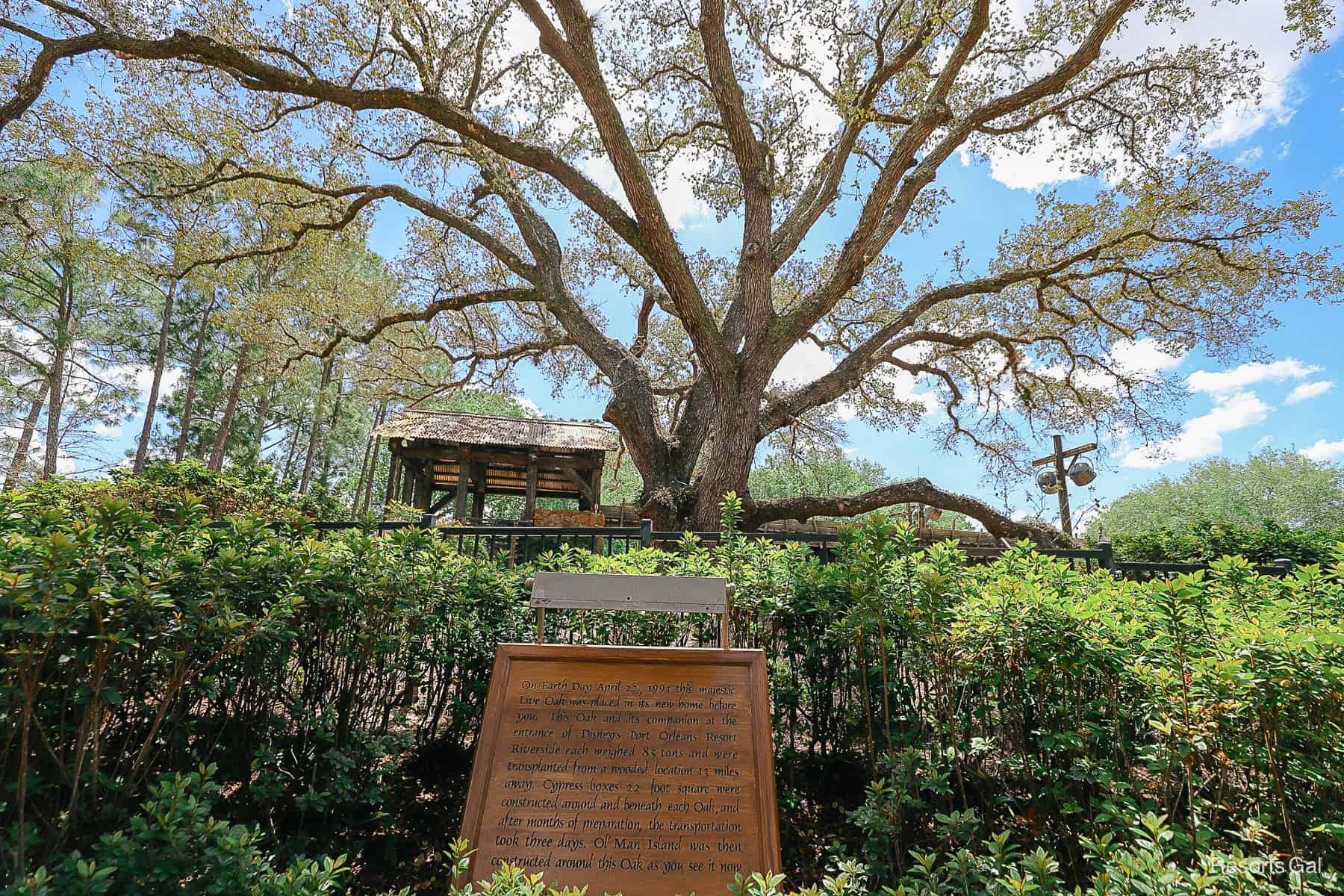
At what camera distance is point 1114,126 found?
11.6 m

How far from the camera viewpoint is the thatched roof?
1541 centimetres

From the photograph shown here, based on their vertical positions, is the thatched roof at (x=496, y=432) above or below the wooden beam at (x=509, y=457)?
above

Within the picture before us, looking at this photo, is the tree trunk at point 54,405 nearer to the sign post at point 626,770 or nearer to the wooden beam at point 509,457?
the wooden beam at point 509,457

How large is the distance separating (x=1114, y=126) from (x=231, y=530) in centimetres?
1513

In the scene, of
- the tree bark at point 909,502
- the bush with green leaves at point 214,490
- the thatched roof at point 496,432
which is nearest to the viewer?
the bush with green leaves at point 214,490

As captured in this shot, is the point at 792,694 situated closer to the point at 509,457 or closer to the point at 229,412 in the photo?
the point at 509,457

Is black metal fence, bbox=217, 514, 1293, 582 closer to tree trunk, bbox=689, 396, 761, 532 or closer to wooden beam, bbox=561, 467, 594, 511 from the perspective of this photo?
tree trunk, bbox=689, 396, 761, 532

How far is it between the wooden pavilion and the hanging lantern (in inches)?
411

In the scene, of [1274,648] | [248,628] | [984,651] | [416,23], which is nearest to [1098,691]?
[984,651]

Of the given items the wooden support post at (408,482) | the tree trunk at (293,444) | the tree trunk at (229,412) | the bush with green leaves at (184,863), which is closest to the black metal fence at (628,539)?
the bush with green leaves at (184,863)

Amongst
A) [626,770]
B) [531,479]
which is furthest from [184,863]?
[531,479]

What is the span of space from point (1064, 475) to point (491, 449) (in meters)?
13.6

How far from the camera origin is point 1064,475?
1326 cm

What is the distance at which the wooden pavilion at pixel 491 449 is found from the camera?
1555 cm
